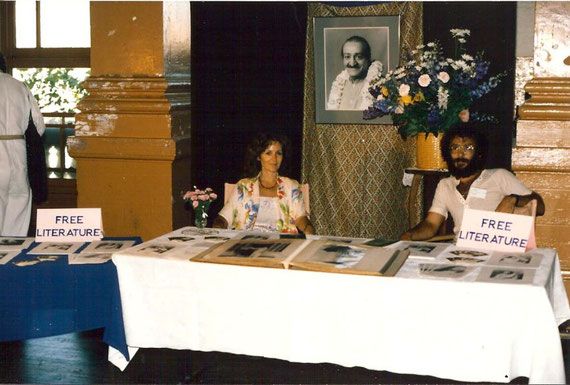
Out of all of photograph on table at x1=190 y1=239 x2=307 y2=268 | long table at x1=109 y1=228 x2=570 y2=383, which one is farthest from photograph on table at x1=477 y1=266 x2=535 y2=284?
photograph on table at x1=190 y1=239 x2=307 y2=268

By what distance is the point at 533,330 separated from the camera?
264 cm

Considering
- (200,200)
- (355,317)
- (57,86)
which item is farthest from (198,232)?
(57,86)

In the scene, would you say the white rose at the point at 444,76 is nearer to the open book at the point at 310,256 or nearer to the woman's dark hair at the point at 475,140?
the woman's dark hair at the point at 475,140

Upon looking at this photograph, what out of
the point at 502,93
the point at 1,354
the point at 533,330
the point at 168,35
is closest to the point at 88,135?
the point at 168,35

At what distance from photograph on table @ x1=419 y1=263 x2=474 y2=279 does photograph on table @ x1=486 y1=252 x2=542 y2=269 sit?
14 cm

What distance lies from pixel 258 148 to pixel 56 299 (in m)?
1.58

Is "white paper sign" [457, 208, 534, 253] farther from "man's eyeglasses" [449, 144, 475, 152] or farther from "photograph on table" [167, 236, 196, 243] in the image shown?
"photograph on table" [167, 236, 196, 243]

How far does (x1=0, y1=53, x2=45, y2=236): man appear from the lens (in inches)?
204

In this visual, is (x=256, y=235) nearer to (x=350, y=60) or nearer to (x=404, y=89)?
(x=404, y=89)

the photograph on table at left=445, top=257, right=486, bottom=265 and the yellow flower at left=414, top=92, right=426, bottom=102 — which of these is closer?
the photograph on table at left=445, top=257, right=486, bottom=265

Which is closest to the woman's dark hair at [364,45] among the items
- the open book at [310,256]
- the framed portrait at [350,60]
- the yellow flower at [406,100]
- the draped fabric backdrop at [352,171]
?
the framed portrait at [350,60]

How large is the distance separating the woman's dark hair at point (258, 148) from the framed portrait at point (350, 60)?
1414 mm

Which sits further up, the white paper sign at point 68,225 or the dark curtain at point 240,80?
the dark curtain at point 240,80

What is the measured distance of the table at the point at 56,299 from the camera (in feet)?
10.6
